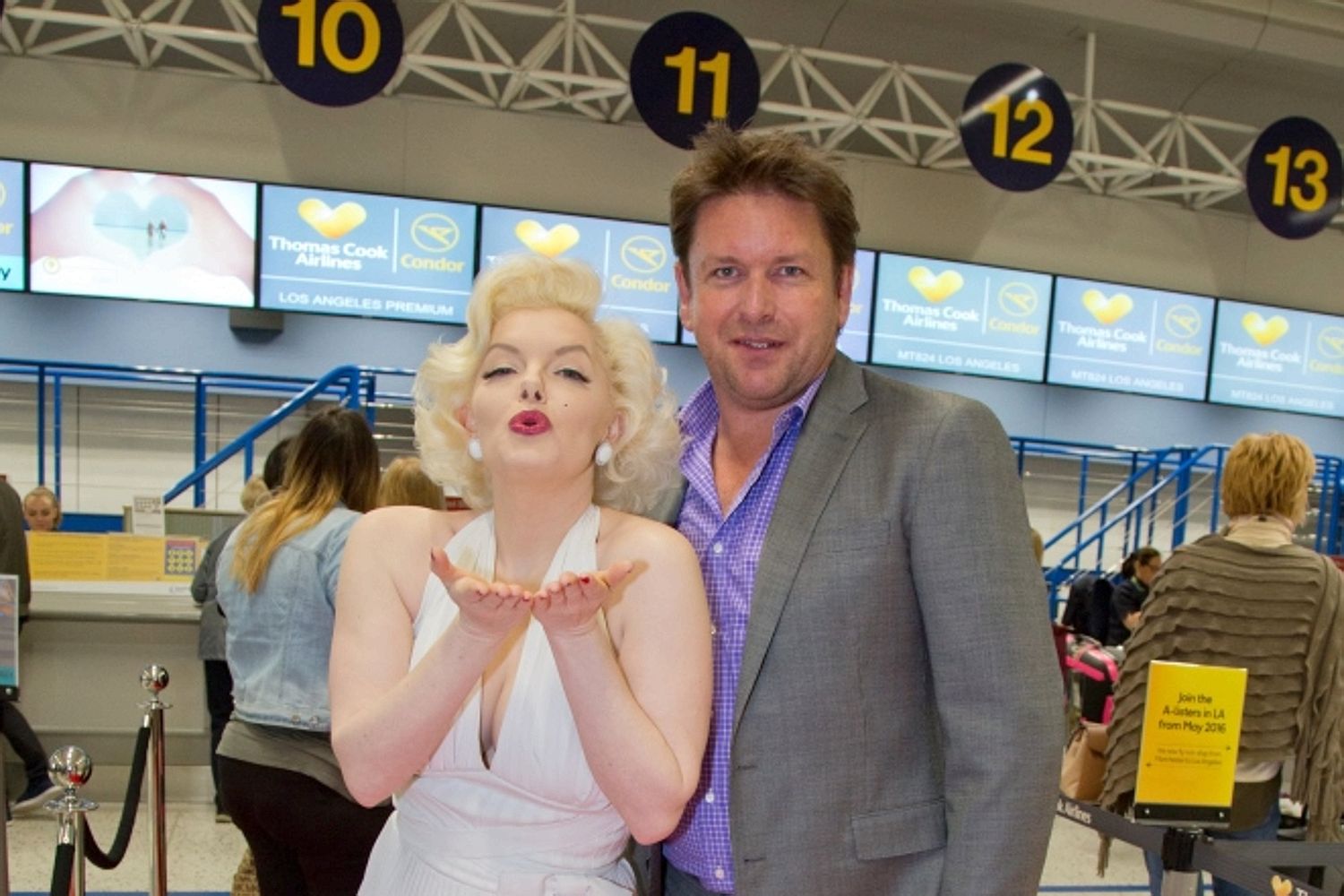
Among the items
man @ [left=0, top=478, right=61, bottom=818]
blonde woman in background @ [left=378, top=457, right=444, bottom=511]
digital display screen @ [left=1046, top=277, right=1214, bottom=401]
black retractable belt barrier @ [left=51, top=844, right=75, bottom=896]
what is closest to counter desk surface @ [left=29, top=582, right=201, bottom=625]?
man @ [left=0, top=478, right=61, bottom=818]

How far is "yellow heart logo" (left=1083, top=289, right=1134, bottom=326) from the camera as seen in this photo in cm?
1166

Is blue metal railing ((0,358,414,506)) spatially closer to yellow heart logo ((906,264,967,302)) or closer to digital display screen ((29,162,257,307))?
digital display screen ((29,162,257,307))

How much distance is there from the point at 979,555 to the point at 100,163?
10.6 meters

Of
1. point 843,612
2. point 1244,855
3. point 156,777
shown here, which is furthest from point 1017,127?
point 843,612

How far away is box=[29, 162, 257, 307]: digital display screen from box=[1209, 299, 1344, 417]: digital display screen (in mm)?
10715

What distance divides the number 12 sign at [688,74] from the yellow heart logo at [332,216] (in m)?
4.34

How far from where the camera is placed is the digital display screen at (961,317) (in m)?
11.1

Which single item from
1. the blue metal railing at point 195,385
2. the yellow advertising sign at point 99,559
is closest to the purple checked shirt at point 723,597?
the yellow advertising sign at point 99,559

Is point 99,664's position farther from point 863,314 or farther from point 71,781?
point 863,314

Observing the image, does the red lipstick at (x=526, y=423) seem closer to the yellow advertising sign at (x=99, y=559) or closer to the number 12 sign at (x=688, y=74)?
the yellow advertising sign at (x=99, y=559)

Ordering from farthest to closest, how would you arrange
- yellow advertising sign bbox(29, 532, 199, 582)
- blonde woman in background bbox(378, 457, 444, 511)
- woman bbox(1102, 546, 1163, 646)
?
woman bbox(1102, 546, 1163, 646) < yellow advertising sign bbox(29, 532, 199, 582) < blonde woman in background bbox(378, 457, 444, 511)

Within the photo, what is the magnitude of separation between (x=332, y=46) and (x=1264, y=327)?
10795mm

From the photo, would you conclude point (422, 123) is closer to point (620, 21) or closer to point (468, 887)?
point (620, 21)

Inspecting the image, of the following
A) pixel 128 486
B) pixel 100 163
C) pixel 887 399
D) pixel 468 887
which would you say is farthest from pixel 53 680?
pixel 100 163
